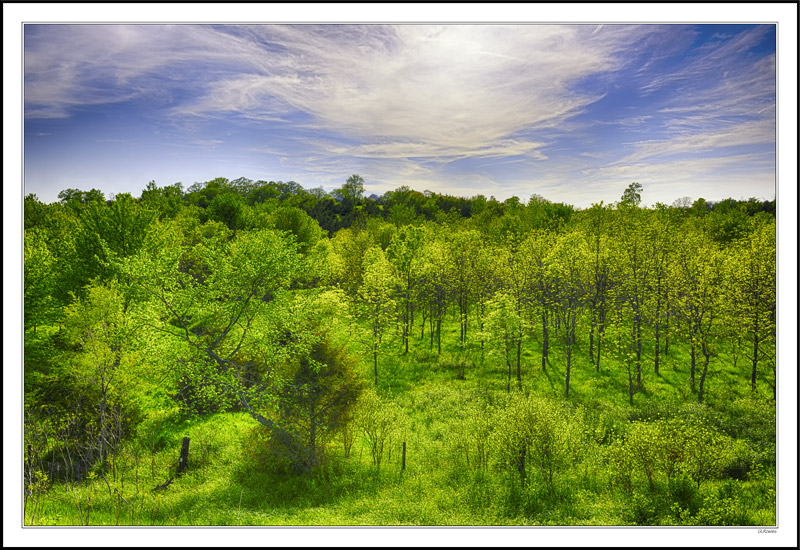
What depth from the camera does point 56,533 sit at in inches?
365

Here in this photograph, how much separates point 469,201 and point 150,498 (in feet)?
351

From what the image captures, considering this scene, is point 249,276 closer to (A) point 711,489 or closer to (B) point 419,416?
(B) point 419,416

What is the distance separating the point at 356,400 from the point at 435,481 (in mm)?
5309

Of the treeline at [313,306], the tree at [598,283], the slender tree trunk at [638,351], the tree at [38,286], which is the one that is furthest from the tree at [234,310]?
the tree at [598,283]

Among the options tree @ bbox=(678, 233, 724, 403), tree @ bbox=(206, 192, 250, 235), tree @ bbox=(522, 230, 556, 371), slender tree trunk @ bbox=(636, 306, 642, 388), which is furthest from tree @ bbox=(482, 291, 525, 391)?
tree @ bbox=(206, 192, 250, 235)

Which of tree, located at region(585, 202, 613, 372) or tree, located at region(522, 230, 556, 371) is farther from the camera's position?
tree, located at region(585, 202, 613, 372)

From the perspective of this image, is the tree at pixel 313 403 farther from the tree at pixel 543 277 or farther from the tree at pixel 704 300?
the tree at pixel 704 300

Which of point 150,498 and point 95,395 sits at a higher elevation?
point 95,395

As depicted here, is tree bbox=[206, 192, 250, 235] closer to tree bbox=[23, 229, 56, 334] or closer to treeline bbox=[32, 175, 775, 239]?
treeline bbox=[32, 175, 775, 239]

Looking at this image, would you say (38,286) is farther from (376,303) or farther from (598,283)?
(598,283)

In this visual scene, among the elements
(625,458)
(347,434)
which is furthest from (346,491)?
(625,458)

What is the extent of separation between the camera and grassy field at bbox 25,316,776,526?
1346cm

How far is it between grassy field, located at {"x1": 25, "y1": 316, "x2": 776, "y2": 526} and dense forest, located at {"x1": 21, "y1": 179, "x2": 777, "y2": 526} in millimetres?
121
